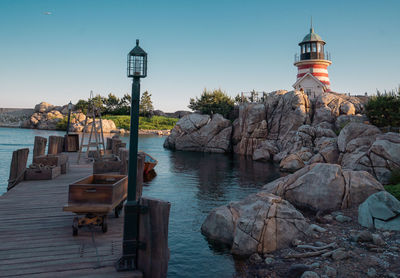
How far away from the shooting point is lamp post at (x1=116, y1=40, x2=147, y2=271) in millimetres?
6055

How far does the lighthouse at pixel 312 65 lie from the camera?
164 feet

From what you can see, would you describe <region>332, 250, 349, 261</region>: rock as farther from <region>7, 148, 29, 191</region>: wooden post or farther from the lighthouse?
the lighthouse

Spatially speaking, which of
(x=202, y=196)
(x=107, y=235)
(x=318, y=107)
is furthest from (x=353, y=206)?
(x=318, y=107)

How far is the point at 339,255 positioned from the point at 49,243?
8044mm

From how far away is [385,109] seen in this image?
30.3 m

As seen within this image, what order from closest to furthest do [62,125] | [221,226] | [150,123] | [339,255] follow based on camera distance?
[339,255] < [221,226] < [62,125] < [150,123]

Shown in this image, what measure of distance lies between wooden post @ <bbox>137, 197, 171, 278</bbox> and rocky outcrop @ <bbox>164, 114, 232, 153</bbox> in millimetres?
43099

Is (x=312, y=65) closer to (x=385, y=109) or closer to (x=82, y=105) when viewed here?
(x=385, y=109)

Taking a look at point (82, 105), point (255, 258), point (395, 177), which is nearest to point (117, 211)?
point (255, 258)

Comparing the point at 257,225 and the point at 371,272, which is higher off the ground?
the point at 257,225

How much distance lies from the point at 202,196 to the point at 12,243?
13.2 meters

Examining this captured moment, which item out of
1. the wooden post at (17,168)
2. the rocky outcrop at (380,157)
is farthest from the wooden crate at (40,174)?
the rocky outcrop at (380,157)

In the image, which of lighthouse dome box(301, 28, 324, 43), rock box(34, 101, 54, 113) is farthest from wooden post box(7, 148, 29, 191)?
rock box(34, 101, 54, 113)

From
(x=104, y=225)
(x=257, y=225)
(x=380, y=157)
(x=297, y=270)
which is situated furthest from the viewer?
(x=380, y=157)
